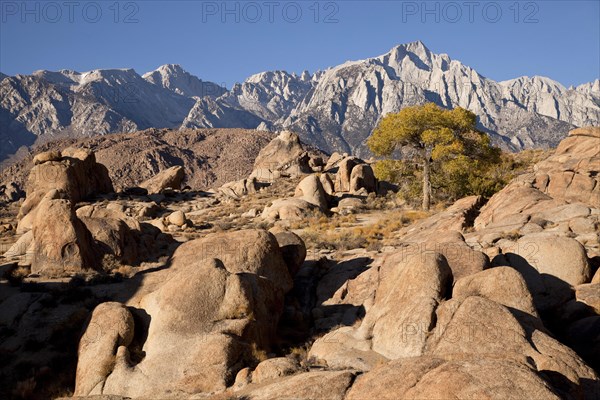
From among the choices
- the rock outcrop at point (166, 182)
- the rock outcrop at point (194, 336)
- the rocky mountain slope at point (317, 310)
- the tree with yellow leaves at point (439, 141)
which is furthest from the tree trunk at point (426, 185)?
the rock outcrop at point (166, 182)

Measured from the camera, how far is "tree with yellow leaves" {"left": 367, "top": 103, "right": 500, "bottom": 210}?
31344mm

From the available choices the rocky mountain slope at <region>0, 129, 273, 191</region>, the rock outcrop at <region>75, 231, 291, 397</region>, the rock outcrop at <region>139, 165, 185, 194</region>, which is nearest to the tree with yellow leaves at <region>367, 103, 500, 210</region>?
the rock outcrop at <region>75, 231, 291, 397</region>

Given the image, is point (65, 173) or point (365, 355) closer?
point (365, 355)

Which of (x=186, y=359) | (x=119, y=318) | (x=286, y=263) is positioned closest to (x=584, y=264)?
(x=286, y=263)

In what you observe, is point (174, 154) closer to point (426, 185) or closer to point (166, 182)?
point (166, 182)

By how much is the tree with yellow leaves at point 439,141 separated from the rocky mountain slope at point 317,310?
7.17m

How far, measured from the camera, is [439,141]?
32.2 meters

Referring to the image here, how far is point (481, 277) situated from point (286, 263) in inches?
325

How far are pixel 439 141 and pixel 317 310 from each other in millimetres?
20677

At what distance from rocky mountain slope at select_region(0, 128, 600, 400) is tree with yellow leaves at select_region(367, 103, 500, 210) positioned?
717 cm

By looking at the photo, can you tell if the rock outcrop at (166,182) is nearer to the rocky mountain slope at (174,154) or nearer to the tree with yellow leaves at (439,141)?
the tree with yellow leaves at (439,141)

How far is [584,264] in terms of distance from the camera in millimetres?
14828

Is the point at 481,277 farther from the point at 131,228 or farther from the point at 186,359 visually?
the point at 131,228

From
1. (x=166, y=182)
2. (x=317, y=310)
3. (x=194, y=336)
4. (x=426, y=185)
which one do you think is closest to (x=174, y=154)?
(x=166, y=182)
